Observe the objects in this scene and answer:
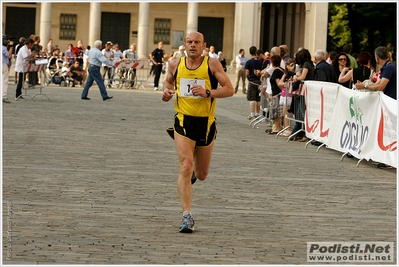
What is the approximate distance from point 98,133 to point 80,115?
476cm

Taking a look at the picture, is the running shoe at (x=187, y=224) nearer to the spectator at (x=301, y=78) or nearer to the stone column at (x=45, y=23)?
the spectator at (x=301, y=78)

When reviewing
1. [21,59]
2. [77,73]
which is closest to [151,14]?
[77,73]

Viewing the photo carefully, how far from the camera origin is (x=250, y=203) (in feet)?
37.2

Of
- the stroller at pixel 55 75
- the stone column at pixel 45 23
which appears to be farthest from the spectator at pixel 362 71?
the stone column at pixel 45 23

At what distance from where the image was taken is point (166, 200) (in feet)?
37.2

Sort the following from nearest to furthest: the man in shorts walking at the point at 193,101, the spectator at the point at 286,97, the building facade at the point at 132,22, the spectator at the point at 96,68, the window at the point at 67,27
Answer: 1. the man in shorts walking at the point at 193,101
2. the spectator at the point at 286,97
3. the spectator at the point at 96,68
4. the building facade at the point at 132,22
5. the window at the point at 67,27

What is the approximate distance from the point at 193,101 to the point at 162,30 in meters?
56.5

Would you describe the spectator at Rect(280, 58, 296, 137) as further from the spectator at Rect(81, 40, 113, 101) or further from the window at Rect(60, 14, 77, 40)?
the window at Rect(60, 14, 77, 40)

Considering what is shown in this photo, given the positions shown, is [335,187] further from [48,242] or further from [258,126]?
[258,126]

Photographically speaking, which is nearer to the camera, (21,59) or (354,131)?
(354,131)

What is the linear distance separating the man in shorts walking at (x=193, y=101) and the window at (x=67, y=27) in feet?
184

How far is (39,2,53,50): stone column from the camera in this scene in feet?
196

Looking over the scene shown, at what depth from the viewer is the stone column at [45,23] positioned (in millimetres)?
59625

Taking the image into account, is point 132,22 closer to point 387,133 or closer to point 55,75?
point 55,75
